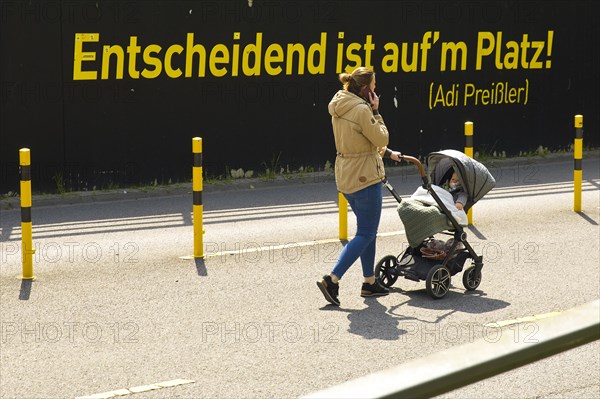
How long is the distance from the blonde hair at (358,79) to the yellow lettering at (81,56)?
633cm

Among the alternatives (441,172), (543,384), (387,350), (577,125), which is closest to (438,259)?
(441,172)

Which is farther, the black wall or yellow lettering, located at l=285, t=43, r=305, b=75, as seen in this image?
yellow lettering, located at l=285, t=43, r=305, b=75

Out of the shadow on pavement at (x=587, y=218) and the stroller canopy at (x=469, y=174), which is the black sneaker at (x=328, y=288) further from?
the shadow on pavement at (x=587, y=218)

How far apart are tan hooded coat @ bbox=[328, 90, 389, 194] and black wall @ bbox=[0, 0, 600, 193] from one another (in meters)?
6.33

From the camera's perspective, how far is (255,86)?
51.2 ft

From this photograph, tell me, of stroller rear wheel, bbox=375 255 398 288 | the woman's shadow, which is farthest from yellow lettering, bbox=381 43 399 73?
the woman's shadow

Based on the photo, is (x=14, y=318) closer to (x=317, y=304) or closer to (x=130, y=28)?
(x=317, y=304)

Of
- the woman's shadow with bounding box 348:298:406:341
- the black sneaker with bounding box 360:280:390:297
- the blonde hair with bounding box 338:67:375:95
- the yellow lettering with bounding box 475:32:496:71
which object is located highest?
the yellow lettering with bounding box 475:32:496:71

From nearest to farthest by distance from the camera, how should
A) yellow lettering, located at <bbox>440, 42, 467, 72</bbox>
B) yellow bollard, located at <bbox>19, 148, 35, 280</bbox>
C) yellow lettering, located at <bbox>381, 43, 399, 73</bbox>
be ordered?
1. yellow bollard, located at <bbox>19, 148, 35, 280</bbox>
2. yellow lettering, located at <bbox>381, 43, 399, 73</bbox>
3. yellow lettering, located at <bbox>440, 42, 467, 72</bbox>

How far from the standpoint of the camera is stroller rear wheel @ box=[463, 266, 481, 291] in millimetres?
9125

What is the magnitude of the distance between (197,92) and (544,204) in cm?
486

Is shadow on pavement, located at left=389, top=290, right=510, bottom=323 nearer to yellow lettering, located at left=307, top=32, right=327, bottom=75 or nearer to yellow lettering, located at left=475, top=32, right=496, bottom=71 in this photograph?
yellow lettering, located at left=307, top=32, right=327, bottom=75

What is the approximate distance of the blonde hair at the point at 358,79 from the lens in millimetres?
8606

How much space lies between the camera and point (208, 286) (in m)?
9.45
